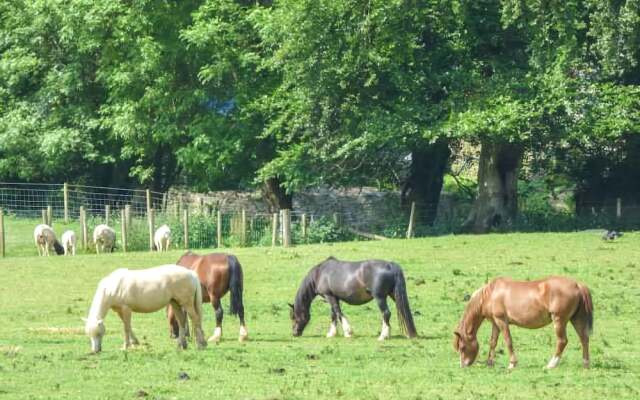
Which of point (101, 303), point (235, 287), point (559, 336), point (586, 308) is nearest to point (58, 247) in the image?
point (235, 287)

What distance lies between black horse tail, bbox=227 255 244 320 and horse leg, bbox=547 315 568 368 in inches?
232

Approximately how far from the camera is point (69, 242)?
40.5 meters

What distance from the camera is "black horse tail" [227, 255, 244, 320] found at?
22219 mm

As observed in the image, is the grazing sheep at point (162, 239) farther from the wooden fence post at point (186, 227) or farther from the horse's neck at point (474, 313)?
the horse's neck at point (474, 313)

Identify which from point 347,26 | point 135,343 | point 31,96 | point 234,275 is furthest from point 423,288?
point 31,96

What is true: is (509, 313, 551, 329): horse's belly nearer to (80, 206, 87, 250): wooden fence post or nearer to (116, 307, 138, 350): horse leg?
(116, 307, 138, 350): horse leg

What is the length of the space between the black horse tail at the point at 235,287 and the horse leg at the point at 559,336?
5.90 m

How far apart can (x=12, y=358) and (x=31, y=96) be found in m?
34.3

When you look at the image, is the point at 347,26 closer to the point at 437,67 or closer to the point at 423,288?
the point at 437,67

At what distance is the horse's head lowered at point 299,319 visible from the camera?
23.2m

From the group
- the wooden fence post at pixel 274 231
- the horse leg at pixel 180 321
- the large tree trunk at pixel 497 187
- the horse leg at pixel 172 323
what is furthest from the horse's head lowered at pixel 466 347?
the large tree trunk at pixel 497 187

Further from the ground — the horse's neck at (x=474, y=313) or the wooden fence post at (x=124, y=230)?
the wooden fence post at (x=124, y=230)

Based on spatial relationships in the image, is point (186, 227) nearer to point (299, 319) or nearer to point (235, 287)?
point (299, 319)

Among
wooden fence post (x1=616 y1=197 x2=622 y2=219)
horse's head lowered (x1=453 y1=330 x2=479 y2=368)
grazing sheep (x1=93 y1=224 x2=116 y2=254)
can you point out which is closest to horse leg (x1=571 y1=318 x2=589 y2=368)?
horse's head lowered (x1=453 y1=330 x2=479 y2=368)
